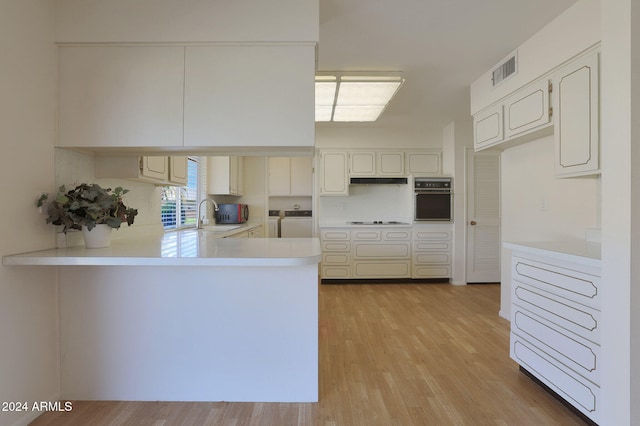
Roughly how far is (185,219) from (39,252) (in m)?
2.20

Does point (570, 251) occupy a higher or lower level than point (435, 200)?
lower

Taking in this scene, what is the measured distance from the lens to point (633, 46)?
1282 mm

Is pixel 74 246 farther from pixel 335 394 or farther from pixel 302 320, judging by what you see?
pixel 335 394

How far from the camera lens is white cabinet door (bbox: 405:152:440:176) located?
5.24 metres

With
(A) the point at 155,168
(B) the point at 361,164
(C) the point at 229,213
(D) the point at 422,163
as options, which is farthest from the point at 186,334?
(D) the point at 422,163

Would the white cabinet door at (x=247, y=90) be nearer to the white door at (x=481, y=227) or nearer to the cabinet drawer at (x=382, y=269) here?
the cabinet drawer at (x=382, y=269)

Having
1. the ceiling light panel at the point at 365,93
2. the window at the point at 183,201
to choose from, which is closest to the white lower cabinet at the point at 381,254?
the ceiling light panel at the point at 365,93

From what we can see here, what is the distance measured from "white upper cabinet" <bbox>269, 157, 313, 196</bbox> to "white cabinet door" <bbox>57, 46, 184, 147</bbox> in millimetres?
4392

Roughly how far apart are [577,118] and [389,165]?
10.4 ft

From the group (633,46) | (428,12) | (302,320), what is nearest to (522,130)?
(428,12)

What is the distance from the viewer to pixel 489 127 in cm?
315

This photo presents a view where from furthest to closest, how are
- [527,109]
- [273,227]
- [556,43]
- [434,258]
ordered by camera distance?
[273,227], [434,258], [527,109], [556,43]

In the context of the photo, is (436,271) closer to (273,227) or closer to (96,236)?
(273,227)

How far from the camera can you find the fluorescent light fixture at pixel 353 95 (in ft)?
10.0
